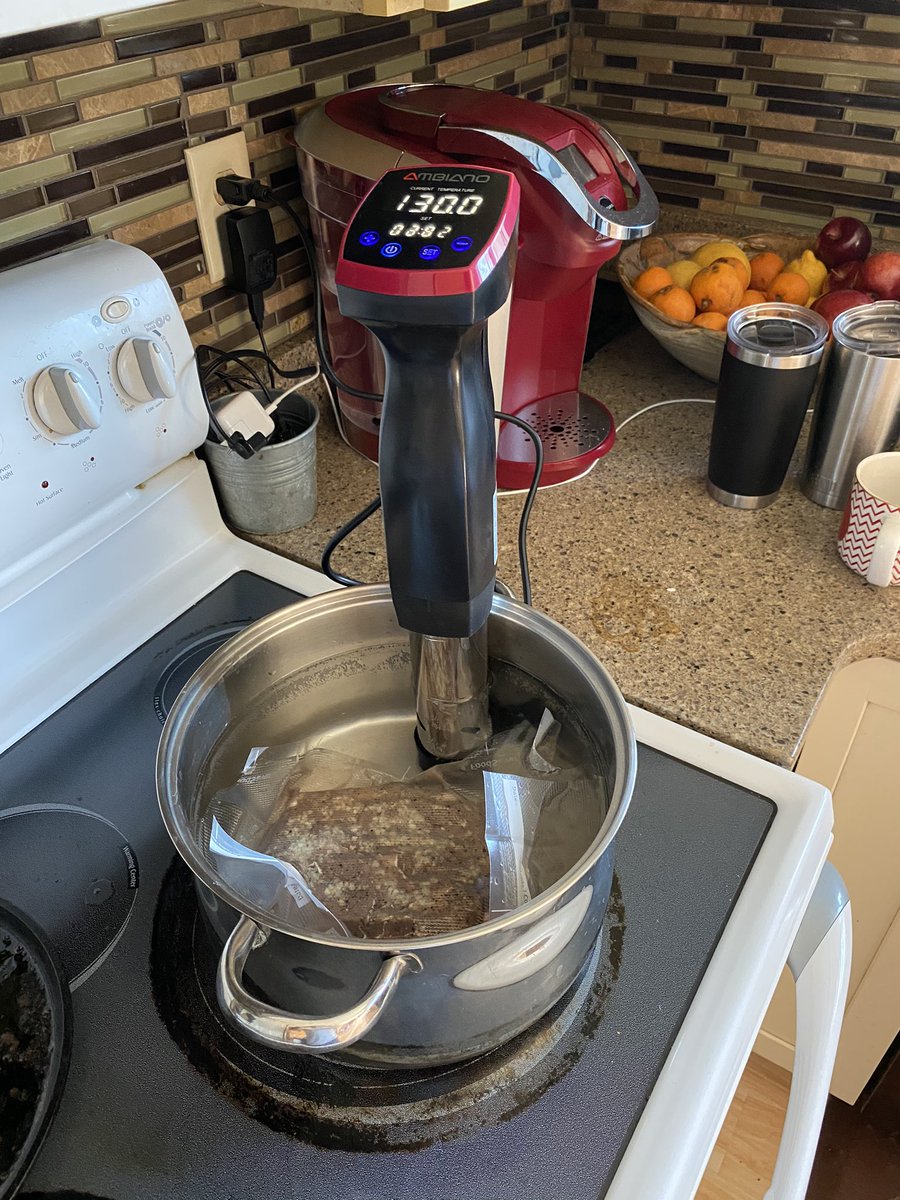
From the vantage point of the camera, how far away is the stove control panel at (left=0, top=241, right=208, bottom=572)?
1.90 ft

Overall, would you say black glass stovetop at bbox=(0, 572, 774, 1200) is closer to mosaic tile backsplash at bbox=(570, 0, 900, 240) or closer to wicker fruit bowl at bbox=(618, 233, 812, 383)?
wicker fruit bowl at bbox=(618, 233, 812, 383)

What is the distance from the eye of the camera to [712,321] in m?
0.94

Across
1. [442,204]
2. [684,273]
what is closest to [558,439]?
Answer: [684,273]

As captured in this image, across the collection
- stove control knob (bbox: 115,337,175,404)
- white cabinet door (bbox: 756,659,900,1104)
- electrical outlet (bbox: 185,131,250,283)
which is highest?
electrical outlet (bbox: 185,131,250,283)

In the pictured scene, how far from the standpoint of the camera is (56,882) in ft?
1.87

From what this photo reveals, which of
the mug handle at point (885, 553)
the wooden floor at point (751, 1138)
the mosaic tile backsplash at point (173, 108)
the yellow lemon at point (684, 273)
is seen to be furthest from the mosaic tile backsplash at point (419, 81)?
the wooden floor at point (751, 1138)

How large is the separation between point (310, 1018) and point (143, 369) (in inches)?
17.8

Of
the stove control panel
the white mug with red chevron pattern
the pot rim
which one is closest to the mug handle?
the white mug with red chevron pattern

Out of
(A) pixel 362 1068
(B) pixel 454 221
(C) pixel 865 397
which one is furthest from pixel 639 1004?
(C) pixel 865 397

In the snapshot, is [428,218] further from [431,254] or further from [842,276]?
[842,276]

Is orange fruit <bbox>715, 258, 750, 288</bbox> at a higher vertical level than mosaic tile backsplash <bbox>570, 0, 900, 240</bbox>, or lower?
lower

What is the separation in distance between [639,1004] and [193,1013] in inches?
9.7

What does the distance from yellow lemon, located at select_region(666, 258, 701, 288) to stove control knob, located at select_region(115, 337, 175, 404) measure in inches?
23.3

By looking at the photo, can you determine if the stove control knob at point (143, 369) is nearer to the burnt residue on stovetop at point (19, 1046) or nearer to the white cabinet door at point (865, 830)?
the burnt residue on stovetop at point (19, 1046)
